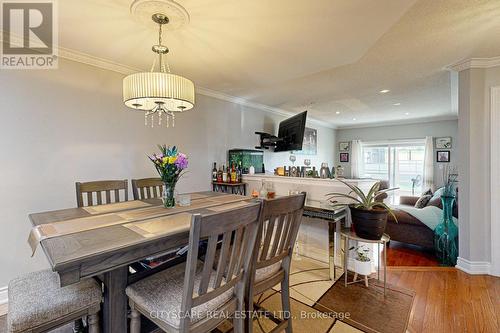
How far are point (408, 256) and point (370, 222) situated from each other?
183 cm

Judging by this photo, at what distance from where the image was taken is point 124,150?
2715mm

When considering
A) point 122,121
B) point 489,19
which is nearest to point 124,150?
point 122,121

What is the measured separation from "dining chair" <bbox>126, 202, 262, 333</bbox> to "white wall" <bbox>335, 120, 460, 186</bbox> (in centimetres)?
679

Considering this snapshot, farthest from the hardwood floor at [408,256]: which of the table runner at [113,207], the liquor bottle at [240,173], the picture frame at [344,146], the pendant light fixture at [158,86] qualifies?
the picture frame at [344,146]

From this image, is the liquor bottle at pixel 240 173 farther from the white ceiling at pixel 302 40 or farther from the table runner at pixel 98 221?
the table runner at pixel 98 221

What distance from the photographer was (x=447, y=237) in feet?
9.56

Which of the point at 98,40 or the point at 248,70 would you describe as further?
the point at 248,70

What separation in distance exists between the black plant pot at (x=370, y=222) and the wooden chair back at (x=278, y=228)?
2.83 feet

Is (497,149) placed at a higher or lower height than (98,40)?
lower

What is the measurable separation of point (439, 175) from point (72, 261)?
748cm

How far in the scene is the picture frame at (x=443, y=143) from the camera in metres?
5.66

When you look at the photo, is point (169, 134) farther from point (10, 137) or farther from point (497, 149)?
point (497, 149)

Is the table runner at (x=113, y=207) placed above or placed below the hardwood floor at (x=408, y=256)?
above

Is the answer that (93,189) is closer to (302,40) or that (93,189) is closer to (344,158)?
(302,40)
